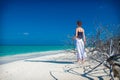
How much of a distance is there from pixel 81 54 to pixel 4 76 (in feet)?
8.35

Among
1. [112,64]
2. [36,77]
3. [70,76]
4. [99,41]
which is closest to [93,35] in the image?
[99,41]

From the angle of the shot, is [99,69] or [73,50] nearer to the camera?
[99,69]

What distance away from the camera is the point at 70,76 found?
6941mm

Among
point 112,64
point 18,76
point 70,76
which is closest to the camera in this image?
point 112,64

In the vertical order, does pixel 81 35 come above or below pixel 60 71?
above

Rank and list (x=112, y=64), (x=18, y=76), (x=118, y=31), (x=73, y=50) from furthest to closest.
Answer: (x=73, y=50) → (x=118, y=31) → (x=18, y=76) → (x=112, y=64)

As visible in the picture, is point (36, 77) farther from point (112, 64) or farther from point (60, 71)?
point (112, 64)

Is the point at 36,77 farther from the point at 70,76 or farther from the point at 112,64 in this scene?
the point at 112,64

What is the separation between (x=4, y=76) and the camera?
297 inches

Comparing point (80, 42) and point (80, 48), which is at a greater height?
point (80, 42)

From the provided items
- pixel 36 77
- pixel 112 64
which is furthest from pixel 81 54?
pixel 112 64

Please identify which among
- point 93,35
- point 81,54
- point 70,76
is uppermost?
point 93,35

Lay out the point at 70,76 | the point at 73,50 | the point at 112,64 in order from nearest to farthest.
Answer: the point at 112,64
the point at 70,76
the point at 73,50

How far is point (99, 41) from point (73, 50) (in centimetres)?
331
